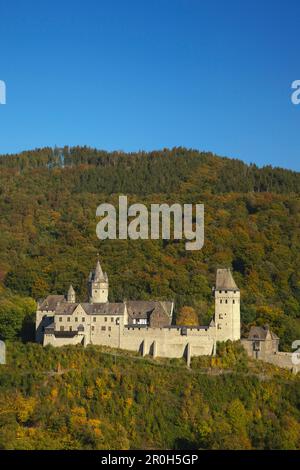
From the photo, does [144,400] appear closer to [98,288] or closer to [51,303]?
[98,288]

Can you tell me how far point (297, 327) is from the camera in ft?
253

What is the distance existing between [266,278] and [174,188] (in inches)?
1115

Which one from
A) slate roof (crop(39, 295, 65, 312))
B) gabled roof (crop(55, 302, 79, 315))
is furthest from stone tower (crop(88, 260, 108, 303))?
gabled roof (crop(55, 302, 79, 315))

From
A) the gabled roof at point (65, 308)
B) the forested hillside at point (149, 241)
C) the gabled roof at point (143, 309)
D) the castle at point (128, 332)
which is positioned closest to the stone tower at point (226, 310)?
the castle at point (128, 332)

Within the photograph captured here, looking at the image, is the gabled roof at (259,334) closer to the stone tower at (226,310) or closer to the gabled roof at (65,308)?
the stone tower at (226,310)

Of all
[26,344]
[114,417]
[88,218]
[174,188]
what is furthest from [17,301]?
[174,188]

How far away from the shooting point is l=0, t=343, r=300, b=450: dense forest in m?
60.8

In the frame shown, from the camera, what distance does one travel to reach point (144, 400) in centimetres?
6444

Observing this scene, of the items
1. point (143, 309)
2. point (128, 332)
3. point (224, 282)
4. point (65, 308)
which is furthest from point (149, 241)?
point (128, 332)

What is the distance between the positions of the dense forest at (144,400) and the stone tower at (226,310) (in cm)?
83

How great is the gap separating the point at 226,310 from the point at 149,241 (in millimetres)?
29465

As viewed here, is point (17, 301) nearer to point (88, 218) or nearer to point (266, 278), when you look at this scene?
point (266, 278)

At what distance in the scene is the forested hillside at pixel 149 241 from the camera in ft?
279

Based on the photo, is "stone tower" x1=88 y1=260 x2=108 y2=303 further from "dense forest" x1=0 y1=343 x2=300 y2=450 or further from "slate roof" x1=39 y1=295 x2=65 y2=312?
"dense forest" x1=0 y1=343 x2=300 y2=450
